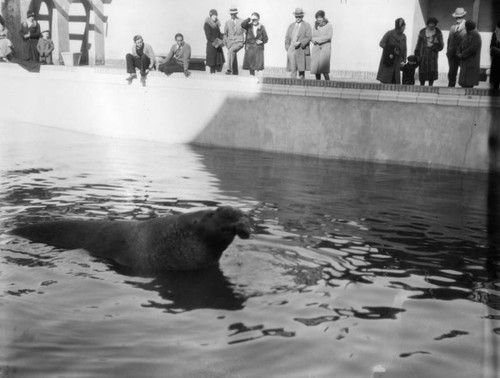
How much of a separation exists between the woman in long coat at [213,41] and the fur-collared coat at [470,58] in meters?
6.32

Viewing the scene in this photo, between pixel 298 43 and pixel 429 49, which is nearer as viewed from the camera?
pixel 429 49

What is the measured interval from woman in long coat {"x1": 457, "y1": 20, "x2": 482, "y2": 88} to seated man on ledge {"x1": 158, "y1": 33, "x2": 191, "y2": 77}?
6.78m

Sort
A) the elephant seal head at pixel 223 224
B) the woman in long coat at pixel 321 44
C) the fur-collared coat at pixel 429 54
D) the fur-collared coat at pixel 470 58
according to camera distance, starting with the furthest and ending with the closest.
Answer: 1. the woman in long coat at pixel 321 44
2. the fur-collared coat at pixel 429 54
3. the fur-collared coat at pixel 470 58
4. the elephant seal head at pixel 223 224

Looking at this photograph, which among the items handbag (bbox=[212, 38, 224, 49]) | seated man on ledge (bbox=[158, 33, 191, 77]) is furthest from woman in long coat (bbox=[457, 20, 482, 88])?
seated man on ledge (bbox=[158, 33, 191, 77])

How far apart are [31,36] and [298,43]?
30.3 feet

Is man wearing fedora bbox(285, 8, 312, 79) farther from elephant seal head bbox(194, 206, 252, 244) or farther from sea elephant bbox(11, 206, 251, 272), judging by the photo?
elephant seal head bbox(194, 206, 252, 244)

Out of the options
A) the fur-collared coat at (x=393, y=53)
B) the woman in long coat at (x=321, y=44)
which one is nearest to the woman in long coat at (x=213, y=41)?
the woman in long coat at (x=321, y=44)

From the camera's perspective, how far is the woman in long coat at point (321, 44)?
18828 millimetres

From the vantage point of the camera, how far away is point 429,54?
708 inches

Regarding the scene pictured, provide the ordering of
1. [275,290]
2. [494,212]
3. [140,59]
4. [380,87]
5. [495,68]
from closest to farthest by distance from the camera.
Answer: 1. [275,290]
2. [494,212]
3. [495,68]
4. [380,87]
5. [140,59]

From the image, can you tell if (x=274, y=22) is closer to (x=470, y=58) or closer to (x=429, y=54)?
(x=429, y=54)

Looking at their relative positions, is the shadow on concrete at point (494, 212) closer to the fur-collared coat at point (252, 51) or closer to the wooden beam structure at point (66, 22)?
the fur-collared coat at point (252, 51)

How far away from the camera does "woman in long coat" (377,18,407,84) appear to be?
18.0 metres

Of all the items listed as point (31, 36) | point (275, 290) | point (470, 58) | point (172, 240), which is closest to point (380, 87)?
point (470, 58)
